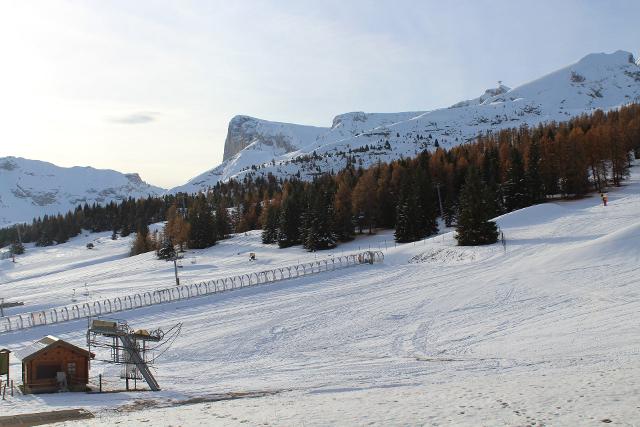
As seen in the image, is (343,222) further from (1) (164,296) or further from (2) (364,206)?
(1) (164,296)

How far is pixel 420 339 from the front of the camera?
97.1ft

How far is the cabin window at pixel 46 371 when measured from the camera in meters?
25.2

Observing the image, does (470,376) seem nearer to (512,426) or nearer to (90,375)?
(512,426)

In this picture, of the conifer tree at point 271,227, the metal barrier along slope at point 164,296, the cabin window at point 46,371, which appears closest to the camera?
the cabin window at point 46,371

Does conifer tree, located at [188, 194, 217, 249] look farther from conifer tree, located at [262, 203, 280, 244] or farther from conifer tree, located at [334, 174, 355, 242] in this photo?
conifer tree, located at [334, 174, 355, 242]

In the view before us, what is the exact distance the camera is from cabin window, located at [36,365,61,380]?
25.2m

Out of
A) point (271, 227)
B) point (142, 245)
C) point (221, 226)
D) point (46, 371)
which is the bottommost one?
point (46, 371)

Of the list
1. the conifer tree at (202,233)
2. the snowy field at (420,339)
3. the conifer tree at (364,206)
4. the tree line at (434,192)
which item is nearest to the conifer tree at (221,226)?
the tree line at (434,192)

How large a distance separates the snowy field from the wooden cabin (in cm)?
143

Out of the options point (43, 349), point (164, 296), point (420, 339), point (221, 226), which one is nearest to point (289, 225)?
point (221, 226)

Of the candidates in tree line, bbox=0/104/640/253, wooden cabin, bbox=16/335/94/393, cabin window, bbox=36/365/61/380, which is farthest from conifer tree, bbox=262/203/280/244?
cabin window, bbox=36/365/61/380

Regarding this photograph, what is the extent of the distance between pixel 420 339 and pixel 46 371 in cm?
1885

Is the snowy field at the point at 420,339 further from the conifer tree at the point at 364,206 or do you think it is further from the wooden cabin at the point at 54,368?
the conifer tree at the point at 364,206

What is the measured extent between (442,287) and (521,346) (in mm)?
14837
